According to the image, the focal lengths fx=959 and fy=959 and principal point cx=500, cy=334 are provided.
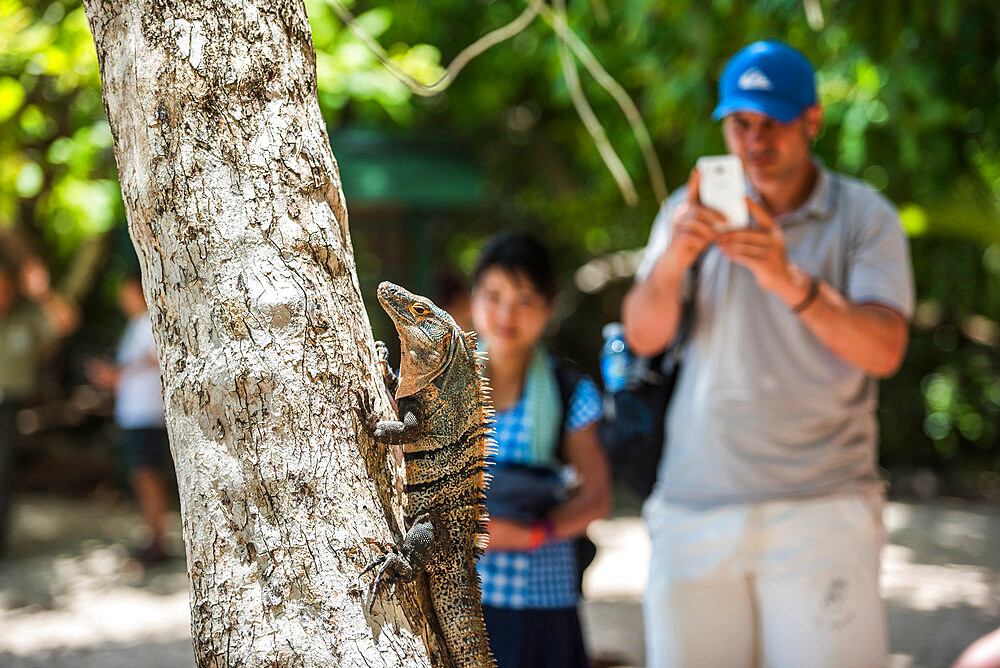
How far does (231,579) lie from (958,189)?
22.2ft

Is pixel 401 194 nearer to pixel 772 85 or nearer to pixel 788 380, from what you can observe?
pixel 772 85

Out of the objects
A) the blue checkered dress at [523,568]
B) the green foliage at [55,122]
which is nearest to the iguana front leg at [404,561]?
the blue checkered dress at [523,568]

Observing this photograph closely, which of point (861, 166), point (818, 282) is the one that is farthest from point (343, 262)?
point (861, 166)

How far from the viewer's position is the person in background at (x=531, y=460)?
130 inches

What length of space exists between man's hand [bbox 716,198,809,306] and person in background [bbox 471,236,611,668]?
2.64 feet

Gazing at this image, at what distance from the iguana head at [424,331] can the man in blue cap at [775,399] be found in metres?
1.14

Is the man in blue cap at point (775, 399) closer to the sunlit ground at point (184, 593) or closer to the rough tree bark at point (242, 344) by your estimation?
the rough tree bark at point (242, 344)

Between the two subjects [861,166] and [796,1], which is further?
[861,166]

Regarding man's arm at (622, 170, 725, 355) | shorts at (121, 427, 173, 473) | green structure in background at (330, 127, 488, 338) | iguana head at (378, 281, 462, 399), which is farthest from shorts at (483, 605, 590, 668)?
green structure in background at (330, 127, 488, 338)

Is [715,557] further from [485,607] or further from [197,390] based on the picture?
[197,390]

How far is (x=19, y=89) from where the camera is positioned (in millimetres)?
5926

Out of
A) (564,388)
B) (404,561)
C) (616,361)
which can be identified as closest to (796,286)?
(616,361)

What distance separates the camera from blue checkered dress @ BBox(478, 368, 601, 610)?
3.34 metres

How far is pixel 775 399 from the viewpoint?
3.15 meters
